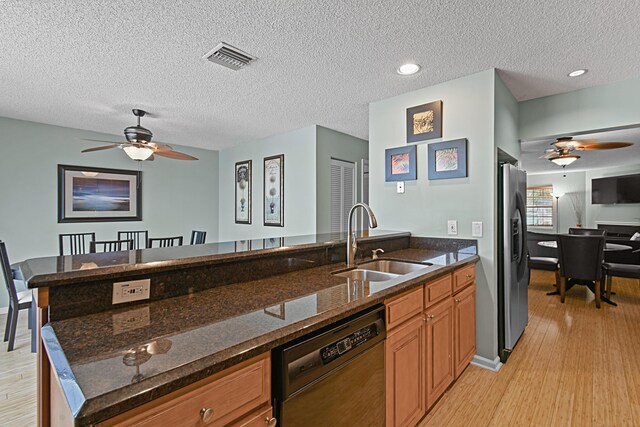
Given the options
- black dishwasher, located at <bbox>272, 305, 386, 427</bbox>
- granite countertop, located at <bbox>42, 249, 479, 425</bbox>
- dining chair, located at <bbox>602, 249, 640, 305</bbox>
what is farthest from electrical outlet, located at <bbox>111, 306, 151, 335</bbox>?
dining chair, located at <bbox>602, 249, 640, 305</bbox>

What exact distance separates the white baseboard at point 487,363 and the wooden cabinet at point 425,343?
8.0 inches

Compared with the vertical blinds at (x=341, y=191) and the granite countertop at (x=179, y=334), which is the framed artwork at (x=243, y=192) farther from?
the granite countertop at (x=179, y=334)

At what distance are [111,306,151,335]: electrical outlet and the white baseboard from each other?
2508mm

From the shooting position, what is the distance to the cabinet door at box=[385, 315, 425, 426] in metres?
1.54

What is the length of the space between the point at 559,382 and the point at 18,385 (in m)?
3.94

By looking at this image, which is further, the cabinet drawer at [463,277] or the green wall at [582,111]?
the green wall at [582,111]

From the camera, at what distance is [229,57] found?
2.36m

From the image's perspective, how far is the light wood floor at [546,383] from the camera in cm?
195

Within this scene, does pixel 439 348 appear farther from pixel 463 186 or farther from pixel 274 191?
pixel 274 191

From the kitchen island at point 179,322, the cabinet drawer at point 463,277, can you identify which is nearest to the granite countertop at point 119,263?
the kitchen island at point 179,322

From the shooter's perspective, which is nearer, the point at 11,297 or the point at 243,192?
the point at 11,297

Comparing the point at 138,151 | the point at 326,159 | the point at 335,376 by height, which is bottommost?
the point at 335,376

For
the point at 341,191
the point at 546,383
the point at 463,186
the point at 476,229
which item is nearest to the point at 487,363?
the point at 546,383

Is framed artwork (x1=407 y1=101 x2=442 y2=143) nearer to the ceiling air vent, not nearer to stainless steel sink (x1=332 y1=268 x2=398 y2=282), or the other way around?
stainless steel sink (x1=332 y1=268 x2=398 y2=282)
